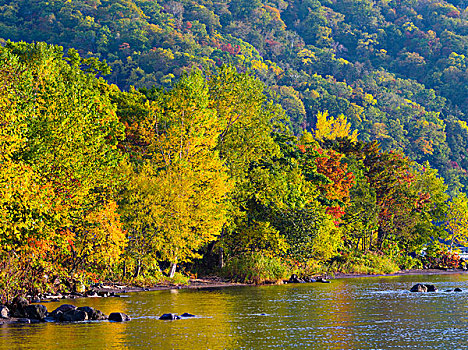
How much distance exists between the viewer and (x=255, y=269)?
5822cm

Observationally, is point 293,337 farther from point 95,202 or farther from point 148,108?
point 148,108

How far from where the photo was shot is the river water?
2317 cm

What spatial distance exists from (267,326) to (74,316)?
8926mm

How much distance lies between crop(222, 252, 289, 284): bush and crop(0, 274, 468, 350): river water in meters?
15.1

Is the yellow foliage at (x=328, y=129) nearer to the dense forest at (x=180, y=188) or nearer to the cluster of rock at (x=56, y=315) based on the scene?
the dense forest at (x=180, y=188)

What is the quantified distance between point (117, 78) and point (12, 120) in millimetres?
137249

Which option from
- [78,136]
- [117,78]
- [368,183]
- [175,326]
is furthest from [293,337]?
[117,78]

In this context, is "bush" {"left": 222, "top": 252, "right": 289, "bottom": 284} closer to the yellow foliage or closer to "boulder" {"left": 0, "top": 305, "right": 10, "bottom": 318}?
"boulder" {"left": 0, "top": 305, "right": 10, "bottom": 318}

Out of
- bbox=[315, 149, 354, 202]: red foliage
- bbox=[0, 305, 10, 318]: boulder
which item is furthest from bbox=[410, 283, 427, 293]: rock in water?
bbox=[315, 149, 354, 202]: red foliage

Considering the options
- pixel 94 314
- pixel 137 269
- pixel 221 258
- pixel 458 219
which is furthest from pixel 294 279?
pixel 458 219

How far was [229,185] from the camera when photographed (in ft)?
184

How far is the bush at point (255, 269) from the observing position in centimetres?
5816

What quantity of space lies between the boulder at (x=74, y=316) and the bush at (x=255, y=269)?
28.7 m

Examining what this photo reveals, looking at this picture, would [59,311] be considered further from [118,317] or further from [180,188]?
[180,188]
